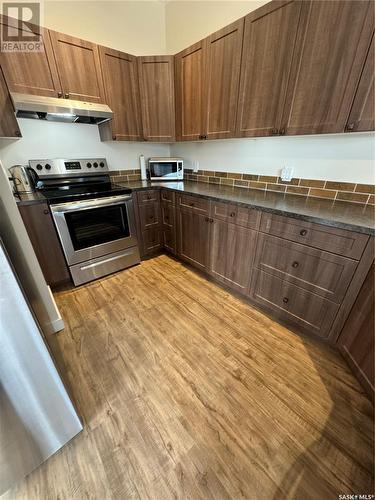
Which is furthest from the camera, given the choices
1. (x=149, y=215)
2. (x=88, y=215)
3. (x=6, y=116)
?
(x=149, y=215)

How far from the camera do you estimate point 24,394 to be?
0.79 m

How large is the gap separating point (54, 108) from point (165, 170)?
1293mm

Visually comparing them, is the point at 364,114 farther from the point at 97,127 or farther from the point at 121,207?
the point at 97,127

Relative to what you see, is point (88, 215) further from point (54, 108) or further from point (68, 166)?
point (54, 108)

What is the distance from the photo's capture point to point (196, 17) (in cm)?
221

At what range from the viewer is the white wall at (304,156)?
4.97 ft

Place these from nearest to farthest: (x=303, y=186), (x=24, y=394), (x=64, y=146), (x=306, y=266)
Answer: (x=24, y=394) < (x=306, y=266) < (x=303, y=186) < (x=64, y=146)

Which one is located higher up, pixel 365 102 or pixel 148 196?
pixel 365 102

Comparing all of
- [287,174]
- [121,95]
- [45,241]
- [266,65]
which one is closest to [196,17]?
[121,95]

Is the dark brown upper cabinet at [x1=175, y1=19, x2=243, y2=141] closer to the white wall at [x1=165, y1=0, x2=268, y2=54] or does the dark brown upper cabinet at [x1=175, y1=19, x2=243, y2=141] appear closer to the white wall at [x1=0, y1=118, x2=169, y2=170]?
the white wall at [x1=165, y1=0, x2=268, y2=54]

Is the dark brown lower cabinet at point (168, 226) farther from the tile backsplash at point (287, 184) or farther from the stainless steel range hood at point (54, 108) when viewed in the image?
the stainless steel range hood at point (54, 108)

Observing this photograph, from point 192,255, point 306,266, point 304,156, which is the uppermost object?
point 304,156

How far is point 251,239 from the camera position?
68.0 inches

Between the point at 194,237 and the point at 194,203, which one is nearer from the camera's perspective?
the point at 194,203
